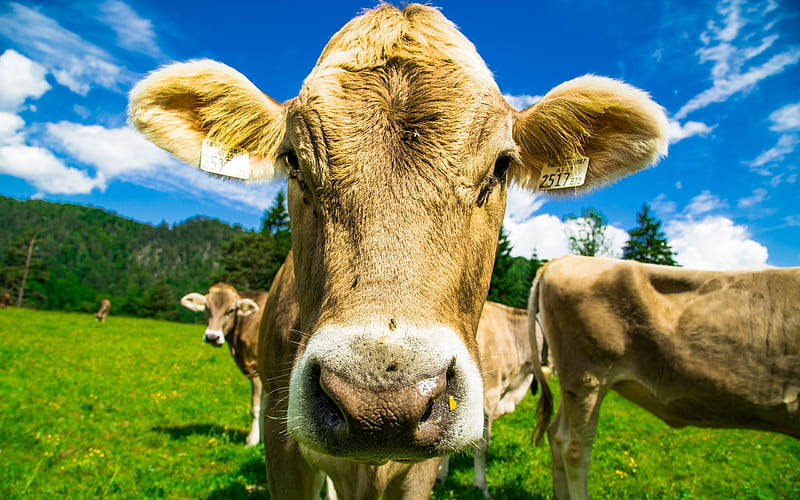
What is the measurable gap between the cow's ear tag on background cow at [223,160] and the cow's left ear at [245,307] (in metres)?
7.52

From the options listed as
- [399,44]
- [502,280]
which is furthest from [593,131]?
[502,280]

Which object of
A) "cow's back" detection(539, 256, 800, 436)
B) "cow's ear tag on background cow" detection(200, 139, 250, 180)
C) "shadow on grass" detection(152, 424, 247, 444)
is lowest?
"shadow on grass" detection(152, 424, 247, 444)

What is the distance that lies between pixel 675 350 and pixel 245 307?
27.4 ft

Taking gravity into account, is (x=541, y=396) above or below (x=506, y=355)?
below

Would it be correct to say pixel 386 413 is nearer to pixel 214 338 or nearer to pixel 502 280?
pixel 214 338

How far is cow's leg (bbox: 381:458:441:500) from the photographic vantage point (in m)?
2.36

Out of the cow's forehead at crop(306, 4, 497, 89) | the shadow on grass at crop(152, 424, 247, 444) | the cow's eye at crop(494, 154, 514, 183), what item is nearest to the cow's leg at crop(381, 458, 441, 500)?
the cow's eye at crop(494, 154, 514, 183)

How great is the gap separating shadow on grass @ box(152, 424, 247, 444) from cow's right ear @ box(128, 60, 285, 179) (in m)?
6.01

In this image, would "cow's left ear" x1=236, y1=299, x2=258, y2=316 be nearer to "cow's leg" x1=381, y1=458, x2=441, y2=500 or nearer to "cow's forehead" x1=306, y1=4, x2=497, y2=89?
"cow's leg" x1=381, y1=458, x2=441, y2=500

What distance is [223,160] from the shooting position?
8.75 ft

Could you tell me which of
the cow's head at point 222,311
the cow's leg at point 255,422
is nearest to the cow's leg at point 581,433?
the cow's leg at point 255,422

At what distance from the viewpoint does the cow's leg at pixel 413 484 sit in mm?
2363

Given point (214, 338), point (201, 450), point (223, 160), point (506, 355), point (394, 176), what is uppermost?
point (223, 160)

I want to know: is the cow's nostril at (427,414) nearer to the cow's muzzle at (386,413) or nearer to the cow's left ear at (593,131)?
the cow's muzzle at (386,413)
